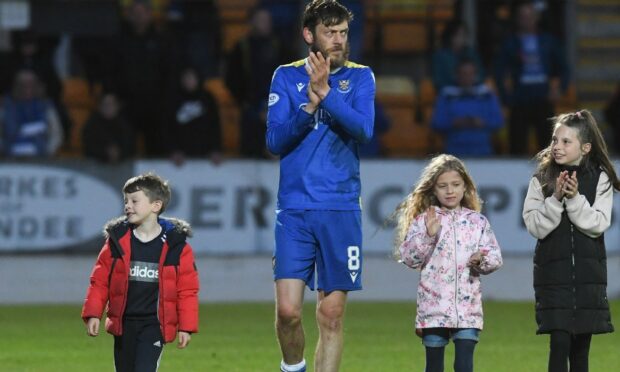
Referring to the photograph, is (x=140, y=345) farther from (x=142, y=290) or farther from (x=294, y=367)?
(x=294, y=367)

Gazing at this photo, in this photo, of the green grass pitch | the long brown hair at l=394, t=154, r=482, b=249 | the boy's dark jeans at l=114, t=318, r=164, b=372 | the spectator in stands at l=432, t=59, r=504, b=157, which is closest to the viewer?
the boy's dark jeans at l=114, t=318, r=164, b=372

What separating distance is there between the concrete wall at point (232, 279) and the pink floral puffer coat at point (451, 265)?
769cm

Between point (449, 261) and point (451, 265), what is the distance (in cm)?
2

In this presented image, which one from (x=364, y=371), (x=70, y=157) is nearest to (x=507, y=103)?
(x=70, y=157)

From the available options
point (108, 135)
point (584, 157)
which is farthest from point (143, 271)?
point (108, 135)

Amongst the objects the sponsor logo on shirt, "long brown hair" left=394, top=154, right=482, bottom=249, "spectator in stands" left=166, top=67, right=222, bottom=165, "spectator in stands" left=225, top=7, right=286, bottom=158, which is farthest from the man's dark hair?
"spectator in stands" left=225, top=7, right=286, bottom=158

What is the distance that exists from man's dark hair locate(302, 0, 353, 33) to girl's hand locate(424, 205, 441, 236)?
1117 millimetres

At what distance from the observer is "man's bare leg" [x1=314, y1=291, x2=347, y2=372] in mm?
8484

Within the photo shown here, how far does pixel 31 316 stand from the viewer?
1475 cm

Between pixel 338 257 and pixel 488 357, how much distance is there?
3240mm

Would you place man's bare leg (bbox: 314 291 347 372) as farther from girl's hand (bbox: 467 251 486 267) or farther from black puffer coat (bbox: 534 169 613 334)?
black puffer coat (bbox: 534 169 613 334)

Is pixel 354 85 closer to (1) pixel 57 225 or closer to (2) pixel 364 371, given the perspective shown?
(2) pixel 364 371

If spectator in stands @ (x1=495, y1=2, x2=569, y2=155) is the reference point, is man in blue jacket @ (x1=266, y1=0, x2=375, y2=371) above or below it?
below

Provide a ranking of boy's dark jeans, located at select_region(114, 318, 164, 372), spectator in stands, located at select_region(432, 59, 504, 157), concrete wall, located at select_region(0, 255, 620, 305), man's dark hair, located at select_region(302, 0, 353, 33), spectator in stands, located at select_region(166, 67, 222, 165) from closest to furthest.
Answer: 1. boy's dark jeans, located at select_region(114, 318, 164, 372)
2. man's dark hair, located at select_region(302, 0, 353, 33)
3. concrete wall, located at select_region(0, 255, 620, 305)
4. spectator in stands, located at select_region(166, 67, 222, 165)
5. spectator in stands, located at select_region(432, 59, 504, 157)
